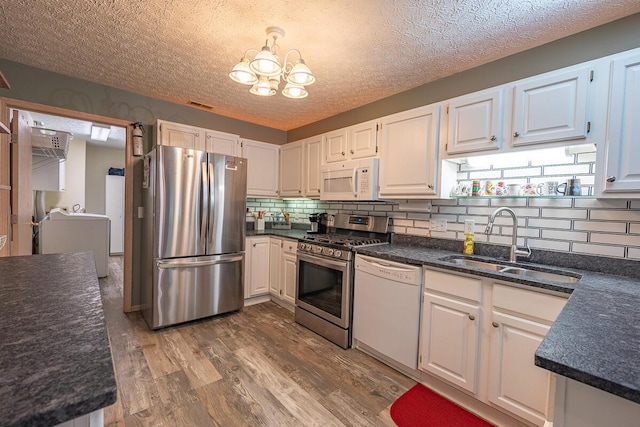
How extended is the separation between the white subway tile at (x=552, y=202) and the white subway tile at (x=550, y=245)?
24 cm

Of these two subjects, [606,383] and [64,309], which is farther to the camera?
[64,309]

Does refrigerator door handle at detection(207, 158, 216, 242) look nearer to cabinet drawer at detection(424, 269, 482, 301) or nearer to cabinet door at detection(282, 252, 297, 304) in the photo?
cabinet door at detection(282, 252, 297, 304)

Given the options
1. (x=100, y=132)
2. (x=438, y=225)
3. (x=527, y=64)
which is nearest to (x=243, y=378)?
(x=438, y=225)

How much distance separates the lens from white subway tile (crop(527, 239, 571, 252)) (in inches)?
74.8

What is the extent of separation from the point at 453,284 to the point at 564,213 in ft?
2.91

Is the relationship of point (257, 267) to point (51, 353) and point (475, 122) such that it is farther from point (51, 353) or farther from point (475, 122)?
point (51, 353)

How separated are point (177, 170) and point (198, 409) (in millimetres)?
1985

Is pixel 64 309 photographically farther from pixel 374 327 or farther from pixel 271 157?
pixel 271 157

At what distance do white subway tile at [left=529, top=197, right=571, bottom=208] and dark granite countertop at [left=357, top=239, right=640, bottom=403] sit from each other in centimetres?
32

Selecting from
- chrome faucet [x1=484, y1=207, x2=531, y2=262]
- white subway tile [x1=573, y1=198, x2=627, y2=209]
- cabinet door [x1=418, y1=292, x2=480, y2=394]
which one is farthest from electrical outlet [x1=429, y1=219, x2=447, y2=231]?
white subway tile [x1=573, y1=198, x2=627, y2=209]

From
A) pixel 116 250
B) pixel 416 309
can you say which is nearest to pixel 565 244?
pixel 416 309

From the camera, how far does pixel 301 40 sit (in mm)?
2010

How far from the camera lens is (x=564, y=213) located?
1.91m

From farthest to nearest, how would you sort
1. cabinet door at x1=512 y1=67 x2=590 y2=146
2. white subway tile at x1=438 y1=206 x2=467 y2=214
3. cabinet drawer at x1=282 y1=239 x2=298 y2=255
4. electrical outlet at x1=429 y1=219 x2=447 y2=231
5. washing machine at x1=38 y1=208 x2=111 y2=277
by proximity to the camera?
1. washing machine at x1=38 y1=208 x2=111 y2=277
2. cabinet drawer at x1=282 y1=239 x2=298 y2=255
3. electrical outlet at x1=429 y1=219 x2=447 y2=231
4. white subway tile at x1=438 y1=206 x2=467 y2=214
5. cabinet door at x1=512 y1=67 x2=590 y2=146
